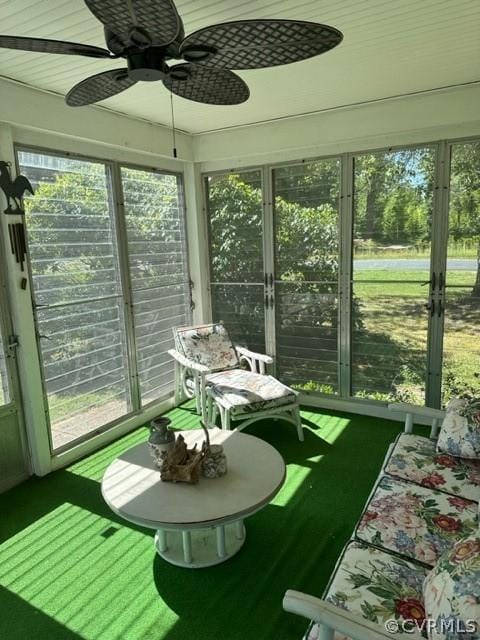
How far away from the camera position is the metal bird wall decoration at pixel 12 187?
2656 millimetres

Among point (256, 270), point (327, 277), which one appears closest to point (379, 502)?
point (327, 277)

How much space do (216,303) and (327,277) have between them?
123cm

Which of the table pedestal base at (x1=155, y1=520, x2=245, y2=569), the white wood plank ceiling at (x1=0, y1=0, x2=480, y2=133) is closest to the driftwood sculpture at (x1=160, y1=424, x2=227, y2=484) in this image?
the table pedestal base at (x1=155, y1=520, x2=245, y2=569)

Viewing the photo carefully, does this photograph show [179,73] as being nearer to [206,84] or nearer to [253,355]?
[206,84]

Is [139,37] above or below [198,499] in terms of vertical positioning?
above

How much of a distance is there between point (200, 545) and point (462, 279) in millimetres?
2638

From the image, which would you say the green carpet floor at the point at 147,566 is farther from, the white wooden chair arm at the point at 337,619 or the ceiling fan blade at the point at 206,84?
the ceiling fan blade at the point at 206,84

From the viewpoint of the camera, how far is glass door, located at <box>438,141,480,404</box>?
3193mm

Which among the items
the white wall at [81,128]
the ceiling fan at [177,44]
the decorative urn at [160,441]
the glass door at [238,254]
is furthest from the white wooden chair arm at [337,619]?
the glass door at [238,254]

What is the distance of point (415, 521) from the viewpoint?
1738 millimetres

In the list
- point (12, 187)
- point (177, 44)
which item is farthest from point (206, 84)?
point (12, 187)

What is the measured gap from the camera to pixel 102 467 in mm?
3107

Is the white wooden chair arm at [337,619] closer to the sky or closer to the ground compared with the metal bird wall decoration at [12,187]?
closer to the ground

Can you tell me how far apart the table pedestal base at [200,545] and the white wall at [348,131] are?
2947 millimetres
